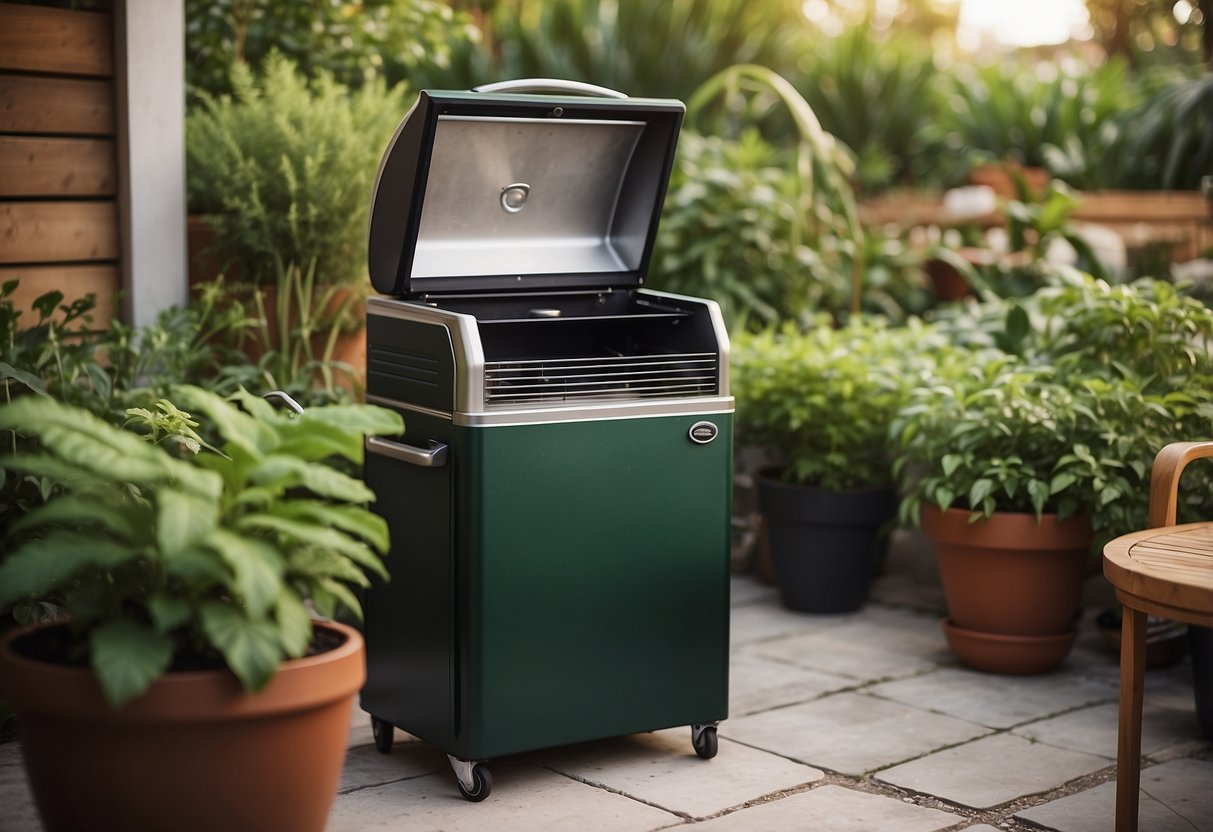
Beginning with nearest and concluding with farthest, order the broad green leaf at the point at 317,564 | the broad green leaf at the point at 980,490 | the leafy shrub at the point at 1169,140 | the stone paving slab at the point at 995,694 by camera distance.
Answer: the broad green leaf at the point at 317,564 → the stone paving slab at the point at 995,694 → the broad green leaf at the point at 980,490 → the leafy shrub at the point at 1169,140

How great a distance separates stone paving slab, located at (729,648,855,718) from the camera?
3.57 m

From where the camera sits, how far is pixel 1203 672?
10.6ft

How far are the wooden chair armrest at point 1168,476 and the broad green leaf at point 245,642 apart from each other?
1.78 metres

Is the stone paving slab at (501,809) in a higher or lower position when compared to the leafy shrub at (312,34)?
lower

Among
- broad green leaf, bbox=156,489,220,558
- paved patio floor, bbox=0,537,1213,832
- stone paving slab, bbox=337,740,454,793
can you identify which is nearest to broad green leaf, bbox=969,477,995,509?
Result: paved patio floor, bbox=0,537,1213,832

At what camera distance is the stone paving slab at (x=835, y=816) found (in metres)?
2.75

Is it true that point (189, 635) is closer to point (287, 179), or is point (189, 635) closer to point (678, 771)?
point (678, 771)

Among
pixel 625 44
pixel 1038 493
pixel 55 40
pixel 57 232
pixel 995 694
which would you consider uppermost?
pixel 625 44

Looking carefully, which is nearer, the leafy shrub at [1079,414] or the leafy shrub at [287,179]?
the leafy shrub at [1079,414]

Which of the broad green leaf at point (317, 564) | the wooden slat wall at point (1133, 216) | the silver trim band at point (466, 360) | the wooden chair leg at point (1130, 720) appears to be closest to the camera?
the broad green leaf at point (317, 564)

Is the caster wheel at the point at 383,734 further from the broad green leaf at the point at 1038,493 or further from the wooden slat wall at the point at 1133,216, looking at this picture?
the wooden slat wall at the point at 1133,216

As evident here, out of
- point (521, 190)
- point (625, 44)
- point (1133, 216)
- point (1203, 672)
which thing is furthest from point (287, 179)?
point (625, 44)

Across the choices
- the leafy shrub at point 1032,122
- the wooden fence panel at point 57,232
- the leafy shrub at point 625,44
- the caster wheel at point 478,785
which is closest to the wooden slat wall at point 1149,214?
the leafy shrub at point 1032,122

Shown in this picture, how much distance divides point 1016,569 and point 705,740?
1122mm
